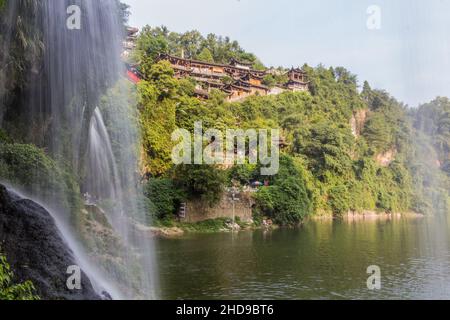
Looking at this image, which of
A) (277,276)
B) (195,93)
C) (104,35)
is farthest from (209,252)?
(195,93)

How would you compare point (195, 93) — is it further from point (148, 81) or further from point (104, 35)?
point (104, 35)

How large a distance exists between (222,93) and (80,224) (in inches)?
1327

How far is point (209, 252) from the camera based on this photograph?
55.9 ft

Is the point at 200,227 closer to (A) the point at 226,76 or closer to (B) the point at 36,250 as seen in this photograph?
(B) the point at 36,250

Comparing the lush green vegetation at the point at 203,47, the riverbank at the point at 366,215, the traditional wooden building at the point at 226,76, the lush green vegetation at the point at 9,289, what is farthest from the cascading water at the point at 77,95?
the lush green vegetation at the point at 203,47

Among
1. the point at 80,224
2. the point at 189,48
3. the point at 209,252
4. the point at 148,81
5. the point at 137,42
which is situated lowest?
the point at 209,252

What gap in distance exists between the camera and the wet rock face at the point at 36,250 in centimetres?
599

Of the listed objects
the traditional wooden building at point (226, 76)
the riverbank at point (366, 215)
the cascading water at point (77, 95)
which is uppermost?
the traditional wooden building at point (226, 76)

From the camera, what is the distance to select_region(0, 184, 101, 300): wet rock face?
5.99 m

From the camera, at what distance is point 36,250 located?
6.30m

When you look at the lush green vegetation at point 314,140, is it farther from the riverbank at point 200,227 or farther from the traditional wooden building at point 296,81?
the traditional wooden building at point 296,81

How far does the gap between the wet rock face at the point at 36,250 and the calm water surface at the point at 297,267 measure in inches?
163

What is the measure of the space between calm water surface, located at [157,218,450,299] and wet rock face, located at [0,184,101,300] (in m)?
4.13

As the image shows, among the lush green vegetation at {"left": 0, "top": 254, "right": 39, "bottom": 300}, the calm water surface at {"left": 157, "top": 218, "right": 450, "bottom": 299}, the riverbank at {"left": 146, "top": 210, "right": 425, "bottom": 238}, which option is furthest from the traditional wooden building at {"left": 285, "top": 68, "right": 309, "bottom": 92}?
the lush green vegetation at {"left": 0, "top": 254, "right": 39, "bottom": 300}
